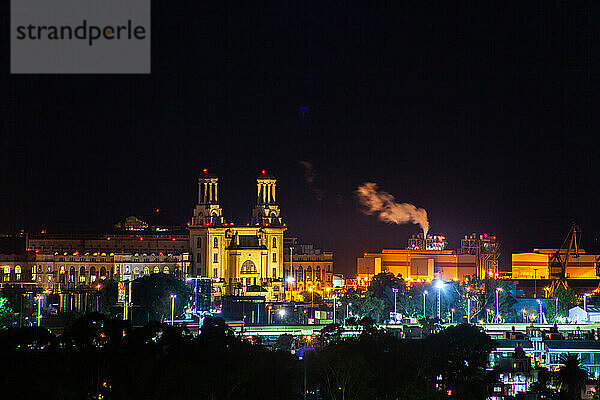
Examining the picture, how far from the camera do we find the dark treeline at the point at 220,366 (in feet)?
159

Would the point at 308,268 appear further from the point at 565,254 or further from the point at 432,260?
the point at 565,254

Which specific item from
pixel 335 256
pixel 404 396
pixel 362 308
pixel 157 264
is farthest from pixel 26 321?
pixel 335 256

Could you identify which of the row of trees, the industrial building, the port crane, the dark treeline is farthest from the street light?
the dark treeline

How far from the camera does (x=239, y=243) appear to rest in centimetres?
11450

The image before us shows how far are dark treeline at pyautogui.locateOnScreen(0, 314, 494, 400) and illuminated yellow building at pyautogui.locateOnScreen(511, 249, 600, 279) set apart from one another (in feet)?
225

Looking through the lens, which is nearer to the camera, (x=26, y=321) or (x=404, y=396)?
(x=404, y=396)

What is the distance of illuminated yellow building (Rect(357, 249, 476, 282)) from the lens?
128750mm

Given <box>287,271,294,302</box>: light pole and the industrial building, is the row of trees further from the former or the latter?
the industrial building

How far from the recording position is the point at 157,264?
118 metres

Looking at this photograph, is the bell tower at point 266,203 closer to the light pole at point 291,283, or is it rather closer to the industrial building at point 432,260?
the light pole at point 291,283

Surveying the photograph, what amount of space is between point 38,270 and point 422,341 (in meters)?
56.8

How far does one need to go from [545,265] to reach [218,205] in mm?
33315

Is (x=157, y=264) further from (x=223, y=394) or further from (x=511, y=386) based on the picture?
(x=223, y=394)

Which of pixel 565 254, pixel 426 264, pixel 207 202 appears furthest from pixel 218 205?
pixel 565 254
